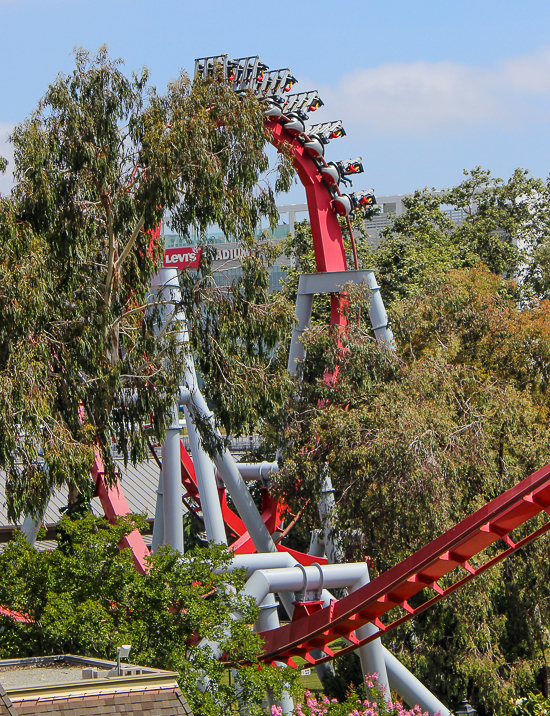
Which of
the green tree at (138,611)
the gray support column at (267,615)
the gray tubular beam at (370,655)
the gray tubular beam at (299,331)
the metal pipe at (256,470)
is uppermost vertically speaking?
the gray tubular beam at (299,331)

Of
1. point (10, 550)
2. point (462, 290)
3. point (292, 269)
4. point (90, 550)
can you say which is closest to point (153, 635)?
point (90, 550)

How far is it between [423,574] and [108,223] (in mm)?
6653

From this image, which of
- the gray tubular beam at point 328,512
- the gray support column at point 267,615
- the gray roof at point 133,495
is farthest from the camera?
the gray roof at point 133,495

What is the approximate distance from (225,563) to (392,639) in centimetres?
566

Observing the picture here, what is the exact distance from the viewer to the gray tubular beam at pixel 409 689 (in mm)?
14367

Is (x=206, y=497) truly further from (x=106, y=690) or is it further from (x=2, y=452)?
(x=106, y=690)

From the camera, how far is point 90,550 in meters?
11.7

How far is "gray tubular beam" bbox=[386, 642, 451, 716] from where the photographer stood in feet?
47.1

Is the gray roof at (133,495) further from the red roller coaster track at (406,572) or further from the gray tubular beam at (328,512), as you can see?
the red roller coaster track at (406,572)

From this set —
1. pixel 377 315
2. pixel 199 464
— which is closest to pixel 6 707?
pixel 199 464

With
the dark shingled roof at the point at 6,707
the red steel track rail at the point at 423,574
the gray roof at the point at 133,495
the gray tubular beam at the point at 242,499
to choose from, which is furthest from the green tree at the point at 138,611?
the gray roof at the point at 133,495

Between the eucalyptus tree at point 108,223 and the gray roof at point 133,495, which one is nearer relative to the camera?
the eucalyptus tree at point 108,223

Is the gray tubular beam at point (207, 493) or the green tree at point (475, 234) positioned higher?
the green tree at point (475, 234)

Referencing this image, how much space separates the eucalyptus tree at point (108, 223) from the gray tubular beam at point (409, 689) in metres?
5.07
